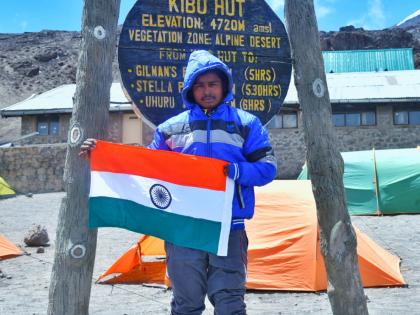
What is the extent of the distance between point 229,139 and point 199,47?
1.23 meters

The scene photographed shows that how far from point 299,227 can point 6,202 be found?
44.8ft

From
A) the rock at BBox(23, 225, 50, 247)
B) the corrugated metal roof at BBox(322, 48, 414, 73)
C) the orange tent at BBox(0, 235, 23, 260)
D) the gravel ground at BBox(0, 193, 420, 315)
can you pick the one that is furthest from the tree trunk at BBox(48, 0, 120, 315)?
the corrugated metal roof at BBox(322, 48, 414, 73)

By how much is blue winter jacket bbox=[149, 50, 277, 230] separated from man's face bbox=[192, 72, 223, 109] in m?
0.05

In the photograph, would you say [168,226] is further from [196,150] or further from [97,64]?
[97,64]

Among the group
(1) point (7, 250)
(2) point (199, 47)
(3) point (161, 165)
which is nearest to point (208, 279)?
(3) point (161, 165)

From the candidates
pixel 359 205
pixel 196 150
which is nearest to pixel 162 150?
pixel 196 150

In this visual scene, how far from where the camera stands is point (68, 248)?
3.23 meters

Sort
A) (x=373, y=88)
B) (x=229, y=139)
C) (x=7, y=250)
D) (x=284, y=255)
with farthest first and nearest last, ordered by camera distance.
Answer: (x=373, y=88) < (x=7, y=250) < (x=284, y=255) < (x=229, y=139)

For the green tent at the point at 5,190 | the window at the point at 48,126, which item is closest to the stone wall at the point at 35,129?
the window at the point at 48,126

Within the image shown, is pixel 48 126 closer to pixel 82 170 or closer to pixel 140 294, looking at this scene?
pixel 140 294

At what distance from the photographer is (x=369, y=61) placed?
115ft

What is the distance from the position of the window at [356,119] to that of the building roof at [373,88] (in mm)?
805

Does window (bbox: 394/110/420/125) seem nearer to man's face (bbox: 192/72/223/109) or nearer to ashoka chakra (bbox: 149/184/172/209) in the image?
man's face (bbox: 192/72/223/109)

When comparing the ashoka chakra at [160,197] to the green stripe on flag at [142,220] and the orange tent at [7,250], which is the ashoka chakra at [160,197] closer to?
the green stripe on flag at [142,220]
